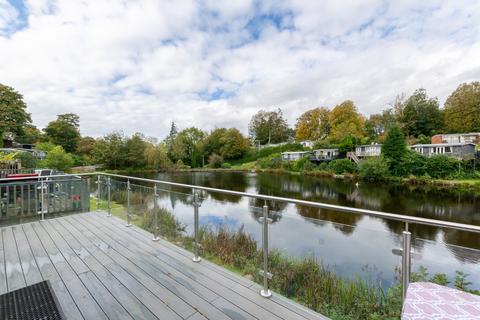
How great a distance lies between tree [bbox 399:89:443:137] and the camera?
95.8 feet

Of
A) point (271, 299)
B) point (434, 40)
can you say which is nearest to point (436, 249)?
point (271, 299)

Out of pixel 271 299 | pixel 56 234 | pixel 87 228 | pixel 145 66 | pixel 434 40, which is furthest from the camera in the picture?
pixel 434 40

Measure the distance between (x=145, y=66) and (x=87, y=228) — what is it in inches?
282

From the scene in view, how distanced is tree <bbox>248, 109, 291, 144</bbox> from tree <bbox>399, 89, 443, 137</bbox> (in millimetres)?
20121

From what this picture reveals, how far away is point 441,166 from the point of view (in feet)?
61.0

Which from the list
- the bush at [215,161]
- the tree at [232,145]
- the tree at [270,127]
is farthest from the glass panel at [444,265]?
the tree at [270,127]

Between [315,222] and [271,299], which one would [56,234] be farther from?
[315,222]

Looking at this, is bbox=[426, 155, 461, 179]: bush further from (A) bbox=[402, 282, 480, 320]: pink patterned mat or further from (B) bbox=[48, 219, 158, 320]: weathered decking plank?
(B) bbox=[48, 219, 158, 320]: weathered decking plank

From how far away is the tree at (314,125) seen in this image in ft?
124

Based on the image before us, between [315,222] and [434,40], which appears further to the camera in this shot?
[434,40]

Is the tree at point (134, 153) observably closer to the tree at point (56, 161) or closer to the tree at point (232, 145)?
the tree at point (232, 145)

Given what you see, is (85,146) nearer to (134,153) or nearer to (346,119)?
(134,153)

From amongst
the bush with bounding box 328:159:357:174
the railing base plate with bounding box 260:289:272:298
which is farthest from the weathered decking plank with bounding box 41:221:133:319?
the bush with bounding box 328:159:357:174

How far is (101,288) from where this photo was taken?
1938 mm
